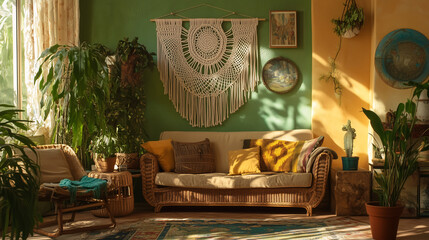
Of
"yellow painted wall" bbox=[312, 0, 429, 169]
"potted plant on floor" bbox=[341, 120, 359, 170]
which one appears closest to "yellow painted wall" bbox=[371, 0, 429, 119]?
"yellow painted wall" bbox=[312, 0, 429, 169]

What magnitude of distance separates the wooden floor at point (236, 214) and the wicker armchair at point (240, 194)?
0.36 ft

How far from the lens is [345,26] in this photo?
16.8 feet

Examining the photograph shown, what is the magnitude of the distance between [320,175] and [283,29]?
1.82 meters

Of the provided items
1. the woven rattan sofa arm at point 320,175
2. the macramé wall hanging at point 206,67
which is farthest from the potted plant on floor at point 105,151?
the woven rattan sofa arm at point 320,175

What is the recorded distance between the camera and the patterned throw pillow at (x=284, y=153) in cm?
480

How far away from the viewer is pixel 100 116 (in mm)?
4688

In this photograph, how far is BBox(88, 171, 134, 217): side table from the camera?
452 cm

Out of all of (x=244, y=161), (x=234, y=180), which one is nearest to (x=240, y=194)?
(x=234, y=180)

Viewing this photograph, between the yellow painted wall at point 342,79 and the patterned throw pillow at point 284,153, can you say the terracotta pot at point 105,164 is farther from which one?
the yellow painted wall at point 342,79

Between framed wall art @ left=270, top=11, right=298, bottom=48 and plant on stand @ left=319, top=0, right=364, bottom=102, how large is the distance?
1.55 feet

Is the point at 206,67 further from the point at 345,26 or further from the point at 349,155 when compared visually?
the point at 349,155

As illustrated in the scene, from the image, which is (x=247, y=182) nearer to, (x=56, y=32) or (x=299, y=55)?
(x=299, y=55)

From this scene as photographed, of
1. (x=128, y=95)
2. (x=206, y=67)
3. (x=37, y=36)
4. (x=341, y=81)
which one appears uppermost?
(x=37, y=36)

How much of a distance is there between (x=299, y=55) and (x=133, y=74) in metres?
1.92
